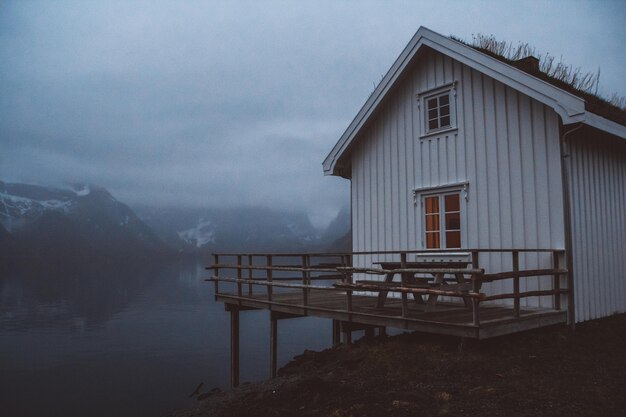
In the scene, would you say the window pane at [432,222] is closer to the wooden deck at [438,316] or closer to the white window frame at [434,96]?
the wooden deck at [438,316]

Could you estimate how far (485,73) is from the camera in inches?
481

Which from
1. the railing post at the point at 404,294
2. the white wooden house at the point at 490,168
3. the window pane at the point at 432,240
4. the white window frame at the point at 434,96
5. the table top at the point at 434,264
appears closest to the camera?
the railing post at the point at 404,294

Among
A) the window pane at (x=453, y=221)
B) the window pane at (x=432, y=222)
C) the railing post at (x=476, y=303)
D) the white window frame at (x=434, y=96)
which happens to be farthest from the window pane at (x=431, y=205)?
the railing post at (x=476, y=303)

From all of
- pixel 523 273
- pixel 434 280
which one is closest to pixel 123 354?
pixel 434 280

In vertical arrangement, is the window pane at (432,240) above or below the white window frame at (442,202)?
below

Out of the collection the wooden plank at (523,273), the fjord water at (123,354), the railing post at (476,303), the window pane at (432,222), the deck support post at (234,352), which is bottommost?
the fjord water at (123,354)

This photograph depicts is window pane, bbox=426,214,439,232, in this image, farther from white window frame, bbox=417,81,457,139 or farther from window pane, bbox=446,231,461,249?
white window frame, bbox=417,81,457,139

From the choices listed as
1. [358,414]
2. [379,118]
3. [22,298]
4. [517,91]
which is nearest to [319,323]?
[379,118]

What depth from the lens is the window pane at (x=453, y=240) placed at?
43.1 ft

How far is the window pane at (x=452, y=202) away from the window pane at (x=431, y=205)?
0.30m

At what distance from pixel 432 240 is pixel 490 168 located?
7.89 ft

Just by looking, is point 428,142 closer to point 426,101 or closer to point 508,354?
point 426,101

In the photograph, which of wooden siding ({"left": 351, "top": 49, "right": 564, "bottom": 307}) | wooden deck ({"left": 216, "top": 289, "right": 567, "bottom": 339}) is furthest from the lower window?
wooden deck ({"left": 216, "top": 289, "right": 567, "bottom": 339})

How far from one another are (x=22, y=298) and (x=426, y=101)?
8322 centimetres
